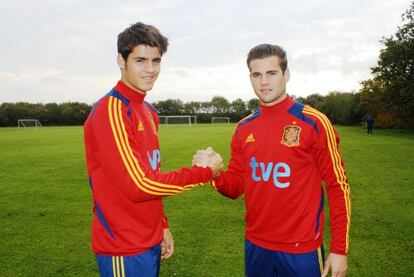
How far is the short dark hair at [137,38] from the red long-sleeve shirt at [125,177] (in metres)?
0.29

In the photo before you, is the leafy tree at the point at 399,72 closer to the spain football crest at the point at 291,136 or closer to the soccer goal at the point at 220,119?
the spain football crest at the point at 291,136

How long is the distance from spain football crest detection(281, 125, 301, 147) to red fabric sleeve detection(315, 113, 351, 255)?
0.16m

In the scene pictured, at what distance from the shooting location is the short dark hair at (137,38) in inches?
106

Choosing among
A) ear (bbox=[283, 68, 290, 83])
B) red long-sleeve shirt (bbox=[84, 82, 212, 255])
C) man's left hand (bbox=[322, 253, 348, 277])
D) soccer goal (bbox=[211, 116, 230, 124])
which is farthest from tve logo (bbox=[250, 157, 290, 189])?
soccer goal (bbox=[211, 116, 230, 124])

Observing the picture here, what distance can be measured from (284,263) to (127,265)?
129cm

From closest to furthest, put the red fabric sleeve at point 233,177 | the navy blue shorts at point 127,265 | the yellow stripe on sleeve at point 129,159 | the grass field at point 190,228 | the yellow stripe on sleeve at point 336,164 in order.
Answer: the yellow stripe on sleeve at point 129,159 → the navy blue shorts at point 127,265 → the yellow stripe on sleeve at point 336,164 → the red fabric sleeve at point 233,177 → the grass field at point 190,228

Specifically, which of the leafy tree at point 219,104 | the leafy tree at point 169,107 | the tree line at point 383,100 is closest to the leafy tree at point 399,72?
the tree line at point 383,100

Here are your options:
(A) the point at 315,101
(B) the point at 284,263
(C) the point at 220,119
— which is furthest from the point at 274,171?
(C) the point at 220,119

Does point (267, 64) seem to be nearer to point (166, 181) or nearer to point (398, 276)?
point (166, 181)

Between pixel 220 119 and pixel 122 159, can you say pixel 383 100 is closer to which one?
pixel 122 159

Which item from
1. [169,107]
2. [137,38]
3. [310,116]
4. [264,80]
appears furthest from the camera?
[169,107]

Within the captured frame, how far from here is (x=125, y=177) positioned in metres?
2.41

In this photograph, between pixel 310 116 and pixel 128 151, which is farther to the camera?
pixel 310 116

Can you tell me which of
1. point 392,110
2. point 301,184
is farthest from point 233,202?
point 392,110
